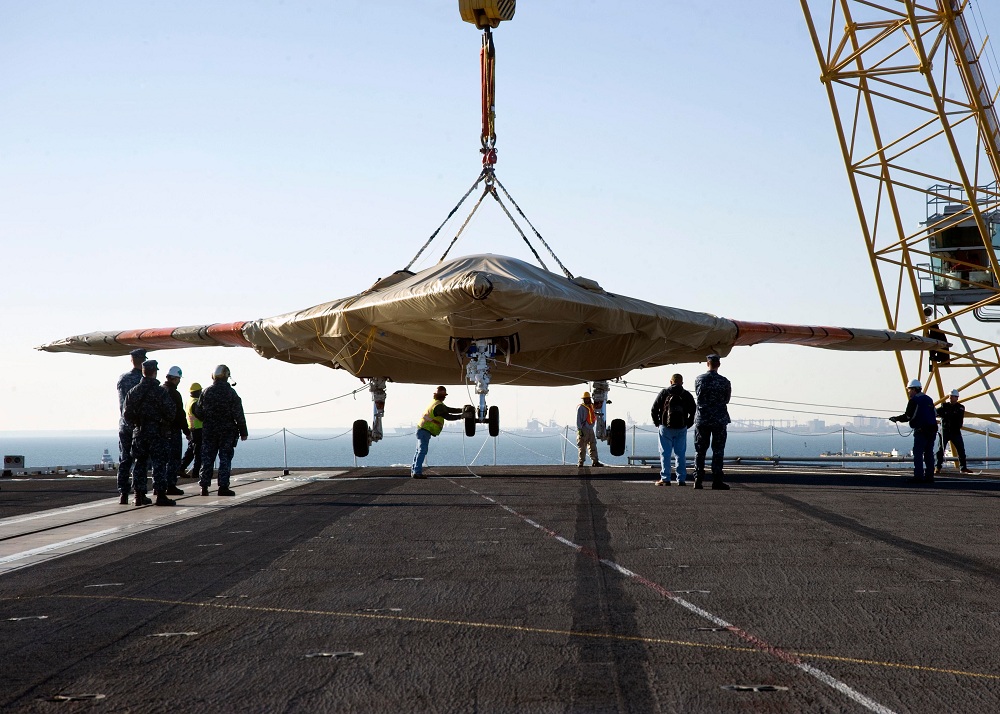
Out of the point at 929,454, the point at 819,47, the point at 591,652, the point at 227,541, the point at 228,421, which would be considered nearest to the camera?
the point at 591,652

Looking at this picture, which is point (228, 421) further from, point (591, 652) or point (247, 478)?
point (591, 652)

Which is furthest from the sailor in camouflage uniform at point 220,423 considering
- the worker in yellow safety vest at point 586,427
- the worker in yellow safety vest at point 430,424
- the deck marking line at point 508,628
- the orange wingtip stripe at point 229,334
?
the worker in yellow safety vest at point 586,427

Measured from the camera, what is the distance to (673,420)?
16.5 meters

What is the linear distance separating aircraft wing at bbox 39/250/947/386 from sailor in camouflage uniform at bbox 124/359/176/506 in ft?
15.3

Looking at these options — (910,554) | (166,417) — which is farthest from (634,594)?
(166,417)

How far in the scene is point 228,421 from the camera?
14.8 metres

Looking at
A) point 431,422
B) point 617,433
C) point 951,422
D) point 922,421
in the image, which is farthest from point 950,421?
point 431,422

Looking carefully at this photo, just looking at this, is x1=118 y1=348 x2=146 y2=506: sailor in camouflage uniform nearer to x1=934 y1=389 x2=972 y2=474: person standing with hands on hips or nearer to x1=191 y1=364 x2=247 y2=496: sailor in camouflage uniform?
x1=191 y1=364 x2=247 y2=496: sailor in camouflage uniform

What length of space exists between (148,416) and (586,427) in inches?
484

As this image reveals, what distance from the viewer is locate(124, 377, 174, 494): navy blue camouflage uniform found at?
13.2 m

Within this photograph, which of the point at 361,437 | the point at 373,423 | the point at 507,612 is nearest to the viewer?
the point at 507,612

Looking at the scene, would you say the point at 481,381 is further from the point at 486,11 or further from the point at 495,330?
the point at 486,11

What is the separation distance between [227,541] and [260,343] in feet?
41.8

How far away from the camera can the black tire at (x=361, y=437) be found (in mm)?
20359
